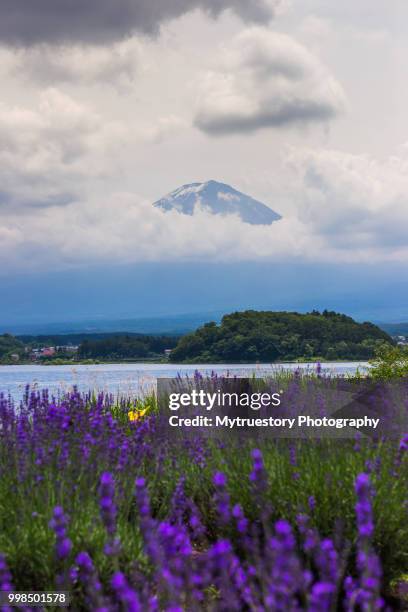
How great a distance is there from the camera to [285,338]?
2803 centimetres

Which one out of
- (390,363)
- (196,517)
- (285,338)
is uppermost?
(285,338)

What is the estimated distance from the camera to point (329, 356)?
Result: 26.8 m

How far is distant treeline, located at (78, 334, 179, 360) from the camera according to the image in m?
36.7

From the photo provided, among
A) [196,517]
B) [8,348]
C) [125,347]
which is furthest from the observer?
[8,348]

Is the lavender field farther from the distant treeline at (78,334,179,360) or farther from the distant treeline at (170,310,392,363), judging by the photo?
the distant treeline at (78,334,179,360)

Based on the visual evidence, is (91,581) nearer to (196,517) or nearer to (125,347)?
(196,517)

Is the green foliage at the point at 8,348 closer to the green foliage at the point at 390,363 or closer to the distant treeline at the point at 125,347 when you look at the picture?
the distant treeline at the point at 125,347

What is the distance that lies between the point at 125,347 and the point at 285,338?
13251 mm

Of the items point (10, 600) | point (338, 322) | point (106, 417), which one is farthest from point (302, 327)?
point (10, 600)

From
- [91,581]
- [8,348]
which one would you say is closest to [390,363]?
[91,581]

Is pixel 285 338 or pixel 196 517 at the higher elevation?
A: pixel 285 338

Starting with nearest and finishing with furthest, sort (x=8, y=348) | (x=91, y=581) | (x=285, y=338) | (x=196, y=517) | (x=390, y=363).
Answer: (x=91, y=581)
(x=196, y=517)
(x=390, y=363)
(x=285, y=338)
(x=8, y=348)

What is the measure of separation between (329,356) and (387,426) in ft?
64.8

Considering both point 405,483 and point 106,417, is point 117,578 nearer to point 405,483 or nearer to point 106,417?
point 405,483
